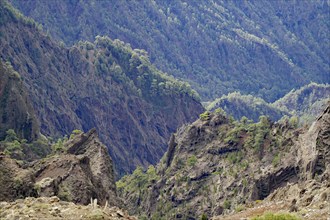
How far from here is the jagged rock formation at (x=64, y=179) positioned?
63031 mm

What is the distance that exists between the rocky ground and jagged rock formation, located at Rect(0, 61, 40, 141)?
101m

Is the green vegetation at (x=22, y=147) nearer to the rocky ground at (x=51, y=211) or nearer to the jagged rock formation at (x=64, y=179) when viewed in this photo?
the jagged rock formation at (x=64, y=179)

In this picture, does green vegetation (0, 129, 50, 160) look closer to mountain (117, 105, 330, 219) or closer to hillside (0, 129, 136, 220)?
mountain (117, 105, 330, 219)

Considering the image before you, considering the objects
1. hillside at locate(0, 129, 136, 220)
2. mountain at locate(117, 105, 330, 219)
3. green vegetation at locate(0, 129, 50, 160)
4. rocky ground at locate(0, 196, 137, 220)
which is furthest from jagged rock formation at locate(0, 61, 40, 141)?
rocky ground at locate(0, 196, 137, 220)

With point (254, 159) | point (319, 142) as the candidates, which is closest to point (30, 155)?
point (254, 159)

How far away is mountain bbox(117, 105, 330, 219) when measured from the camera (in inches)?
4306

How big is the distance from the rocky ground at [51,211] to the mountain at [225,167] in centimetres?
5067

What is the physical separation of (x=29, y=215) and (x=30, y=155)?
277 ft

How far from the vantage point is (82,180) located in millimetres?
75938

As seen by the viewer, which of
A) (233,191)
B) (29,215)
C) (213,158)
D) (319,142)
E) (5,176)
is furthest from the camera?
(213,158)

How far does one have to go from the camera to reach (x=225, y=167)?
134375mm

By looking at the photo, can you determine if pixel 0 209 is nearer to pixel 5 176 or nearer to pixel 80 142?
pixel 5 176

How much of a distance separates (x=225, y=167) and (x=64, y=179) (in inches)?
2411

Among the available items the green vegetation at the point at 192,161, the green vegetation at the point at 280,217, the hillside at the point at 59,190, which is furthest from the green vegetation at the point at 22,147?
the green vegetation at the point at 280,217
